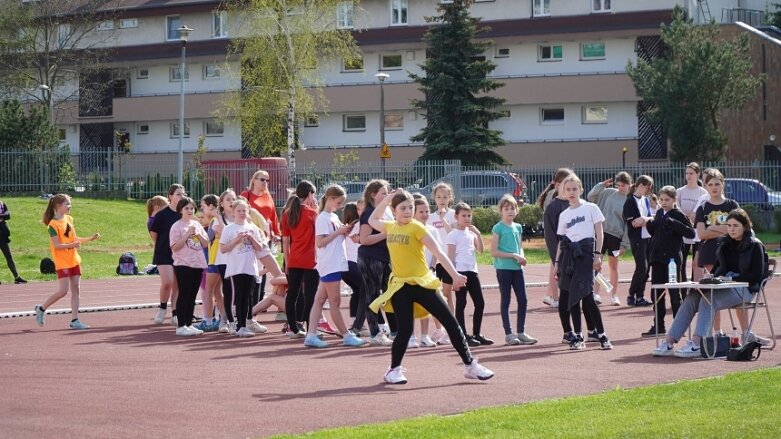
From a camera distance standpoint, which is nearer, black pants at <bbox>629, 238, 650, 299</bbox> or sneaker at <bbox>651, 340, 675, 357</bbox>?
sneaker at <bbox>651, 340, 675, 357</bbox>

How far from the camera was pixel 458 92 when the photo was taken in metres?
53.6

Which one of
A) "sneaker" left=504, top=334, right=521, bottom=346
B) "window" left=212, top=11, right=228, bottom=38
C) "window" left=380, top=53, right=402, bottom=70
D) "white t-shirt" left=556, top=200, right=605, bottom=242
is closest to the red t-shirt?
"sneaker" left=504, top=334, right=521, bottom=346

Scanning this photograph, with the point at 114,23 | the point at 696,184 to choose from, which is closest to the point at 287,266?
the point at 696,184

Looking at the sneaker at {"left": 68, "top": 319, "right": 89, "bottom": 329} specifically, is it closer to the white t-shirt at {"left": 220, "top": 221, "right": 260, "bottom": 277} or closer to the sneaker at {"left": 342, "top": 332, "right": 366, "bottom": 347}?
the white t-shirt at {"left": 220, "top": 221, "right": 260, "bottom": 277}

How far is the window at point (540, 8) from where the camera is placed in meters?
62.0

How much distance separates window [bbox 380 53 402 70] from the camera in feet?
214

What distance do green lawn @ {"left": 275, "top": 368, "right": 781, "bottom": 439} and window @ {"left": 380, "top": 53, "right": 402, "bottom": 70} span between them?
182 feet

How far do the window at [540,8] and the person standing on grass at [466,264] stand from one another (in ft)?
157

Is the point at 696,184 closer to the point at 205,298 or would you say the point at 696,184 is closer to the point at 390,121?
the point at 205,298

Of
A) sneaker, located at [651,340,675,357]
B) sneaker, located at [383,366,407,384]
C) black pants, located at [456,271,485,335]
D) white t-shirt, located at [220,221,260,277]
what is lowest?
sneaker, located at [651,340,675,357]

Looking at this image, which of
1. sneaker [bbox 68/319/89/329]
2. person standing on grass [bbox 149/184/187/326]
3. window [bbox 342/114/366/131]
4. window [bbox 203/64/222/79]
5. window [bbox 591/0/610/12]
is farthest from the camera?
window [bbox 203/64/222/79]

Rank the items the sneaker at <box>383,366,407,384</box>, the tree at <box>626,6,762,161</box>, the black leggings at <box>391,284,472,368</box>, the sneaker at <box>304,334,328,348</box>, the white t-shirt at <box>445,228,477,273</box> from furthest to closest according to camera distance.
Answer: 1. the tree at <box>626,6,762,161</box>
2. the white t-shirt at <box>445,228,477,273</box>
3. the sneaker at <box>304,334,328,348</box>
4. the black leggings at <box>391,284,472,368</box>
5. the sneaker at <box>383,366,407,384</box>

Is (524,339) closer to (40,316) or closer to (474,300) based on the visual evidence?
(474,300)

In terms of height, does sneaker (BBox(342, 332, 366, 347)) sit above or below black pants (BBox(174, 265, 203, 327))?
below
